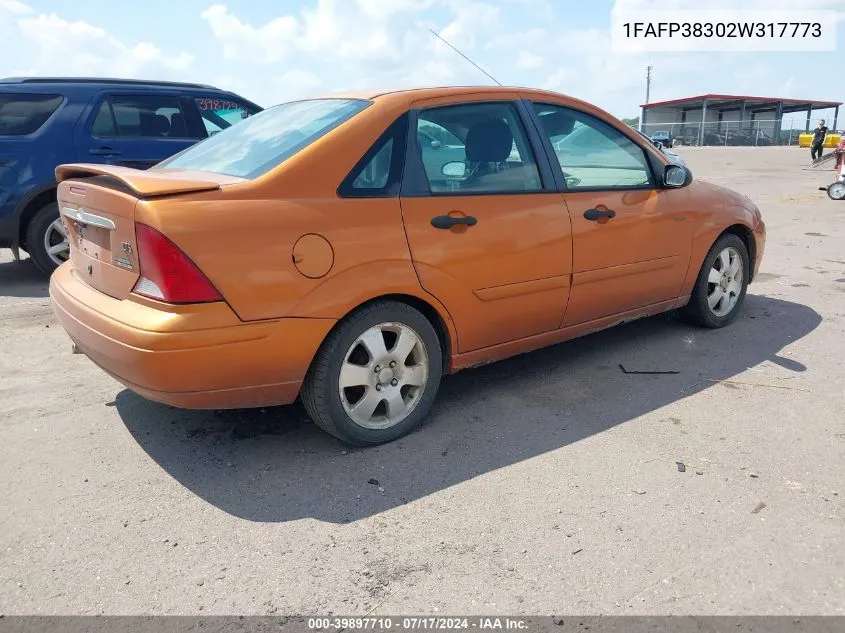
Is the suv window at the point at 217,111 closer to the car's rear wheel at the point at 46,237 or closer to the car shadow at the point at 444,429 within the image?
the car's rear wheel at the point at 46,237

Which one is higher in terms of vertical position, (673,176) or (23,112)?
(23,112)

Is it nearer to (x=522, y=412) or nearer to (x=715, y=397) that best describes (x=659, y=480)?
(x=522, y=412)

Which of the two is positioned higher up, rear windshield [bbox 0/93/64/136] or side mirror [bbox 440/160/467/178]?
rear windshield [bbox 0/93/64/136]

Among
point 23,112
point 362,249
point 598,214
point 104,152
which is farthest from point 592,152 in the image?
point 23,112

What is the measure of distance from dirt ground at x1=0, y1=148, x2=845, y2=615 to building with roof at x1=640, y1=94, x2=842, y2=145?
52.9m

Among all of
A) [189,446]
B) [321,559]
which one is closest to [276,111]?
[189,446]

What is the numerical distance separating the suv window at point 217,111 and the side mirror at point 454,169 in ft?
16.2

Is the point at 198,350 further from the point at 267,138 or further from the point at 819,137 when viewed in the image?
the point at 819,137

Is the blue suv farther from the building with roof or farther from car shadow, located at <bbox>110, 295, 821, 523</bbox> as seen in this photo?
the building with roof

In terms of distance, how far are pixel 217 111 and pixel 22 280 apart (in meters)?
2.80

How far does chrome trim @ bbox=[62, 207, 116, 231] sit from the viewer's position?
2942 millimetres

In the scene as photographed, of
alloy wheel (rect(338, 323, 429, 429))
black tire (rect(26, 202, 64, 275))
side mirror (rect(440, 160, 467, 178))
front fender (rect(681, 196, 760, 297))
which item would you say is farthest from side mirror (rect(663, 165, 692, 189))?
black tire (rect(26, 202, 64, 275))

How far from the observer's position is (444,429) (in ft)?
11.4

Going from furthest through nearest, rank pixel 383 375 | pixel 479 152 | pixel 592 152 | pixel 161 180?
pixel 592 152 → pixel 479 152 → pixel 383 375 → pixel 161 180
